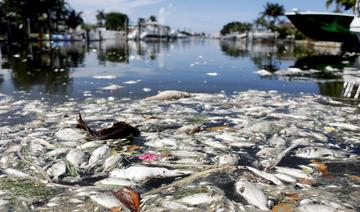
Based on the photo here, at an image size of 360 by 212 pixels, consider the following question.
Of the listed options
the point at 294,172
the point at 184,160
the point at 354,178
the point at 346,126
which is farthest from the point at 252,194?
the point at 346,126

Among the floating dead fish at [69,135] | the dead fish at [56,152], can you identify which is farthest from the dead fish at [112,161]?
the floating dead fish at [69,135]

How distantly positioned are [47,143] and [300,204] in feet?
8.23

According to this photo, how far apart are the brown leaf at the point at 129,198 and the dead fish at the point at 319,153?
5.82ft

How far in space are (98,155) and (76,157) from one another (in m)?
0.19

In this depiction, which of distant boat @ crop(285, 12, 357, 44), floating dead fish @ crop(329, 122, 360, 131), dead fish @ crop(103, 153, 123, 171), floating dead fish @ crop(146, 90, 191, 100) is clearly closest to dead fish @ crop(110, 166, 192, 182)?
dead fish @ crop(103, 153, 123, 171)

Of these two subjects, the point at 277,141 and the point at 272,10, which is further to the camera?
the point at 272,10

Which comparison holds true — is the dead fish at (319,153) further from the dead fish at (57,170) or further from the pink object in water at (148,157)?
the dead fish at (57,170)

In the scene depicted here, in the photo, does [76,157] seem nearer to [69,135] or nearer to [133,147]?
[133,147]

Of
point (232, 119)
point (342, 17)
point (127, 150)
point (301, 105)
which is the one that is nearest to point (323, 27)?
point (342, 17)

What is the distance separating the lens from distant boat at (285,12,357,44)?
22750 millimetres

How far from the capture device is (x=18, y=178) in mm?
2881

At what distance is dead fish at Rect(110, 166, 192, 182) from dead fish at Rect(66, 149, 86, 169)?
355 mm

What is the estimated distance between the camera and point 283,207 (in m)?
2.38

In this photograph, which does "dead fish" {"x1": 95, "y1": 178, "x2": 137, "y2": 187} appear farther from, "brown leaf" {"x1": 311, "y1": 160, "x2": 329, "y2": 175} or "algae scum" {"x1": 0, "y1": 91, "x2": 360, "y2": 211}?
"brown leaf" {"x1": 311, "y1": 160, "x2": 329, "y2": 175}
